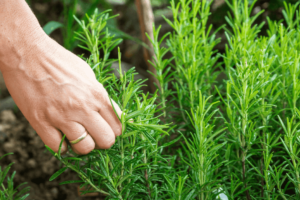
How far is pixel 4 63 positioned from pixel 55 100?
0.18 metres

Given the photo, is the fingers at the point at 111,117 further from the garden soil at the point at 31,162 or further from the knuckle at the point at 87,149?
the garden soil at the point at 31,162

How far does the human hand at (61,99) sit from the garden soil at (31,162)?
0.51m

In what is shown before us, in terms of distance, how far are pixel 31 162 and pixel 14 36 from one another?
1.15 meters

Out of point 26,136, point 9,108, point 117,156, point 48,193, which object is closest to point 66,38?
point 9,108

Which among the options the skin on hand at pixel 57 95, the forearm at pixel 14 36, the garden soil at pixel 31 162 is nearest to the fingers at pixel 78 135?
the skin on hand at pixel 57 95

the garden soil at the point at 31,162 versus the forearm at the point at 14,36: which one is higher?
the forearm at the point at 14,36

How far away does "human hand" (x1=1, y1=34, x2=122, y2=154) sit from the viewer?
63cm

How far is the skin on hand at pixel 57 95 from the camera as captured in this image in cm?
63

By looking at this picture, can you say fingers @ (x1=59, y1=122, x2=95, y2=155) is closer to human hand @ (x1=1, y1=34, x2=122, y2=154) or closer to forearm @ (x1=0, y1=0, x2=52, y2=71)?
human hand @ (x1=1, y1=34, x2=122, y2=154)

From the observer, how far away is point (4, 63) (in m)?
0.66

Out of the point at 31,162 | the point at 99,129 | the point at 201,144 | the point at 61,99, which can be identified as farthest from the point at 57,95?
the point at 31,162

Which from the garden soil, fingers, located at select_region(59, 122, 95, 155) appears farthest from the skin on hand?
the garden soil

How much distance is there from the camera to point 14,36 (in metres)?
0.66

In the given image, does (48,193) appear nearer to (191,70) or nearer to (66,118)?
(66,118)
